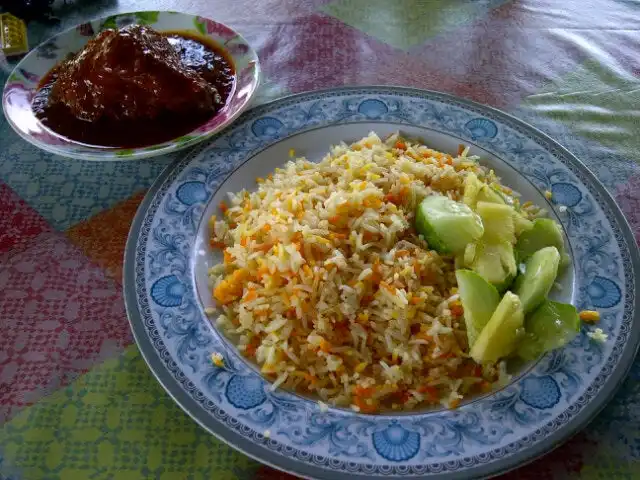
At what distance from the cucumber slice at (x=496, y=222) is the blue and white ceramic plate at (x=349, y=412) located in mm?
264

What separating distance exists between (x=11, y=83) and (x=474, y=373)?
2338 mm

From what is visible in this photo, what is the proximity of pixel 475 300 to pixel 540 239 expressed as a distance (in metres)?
0.46

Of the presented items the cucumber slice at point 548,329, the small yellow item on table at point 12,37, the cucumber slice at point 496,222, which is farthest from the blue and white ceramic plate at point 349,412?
the small yellow item on table at point 12,37

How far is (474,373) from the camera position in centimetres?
163

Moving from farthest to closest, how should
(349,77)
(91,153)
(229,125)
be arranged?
(349,77) < (229,125) < (91,153)

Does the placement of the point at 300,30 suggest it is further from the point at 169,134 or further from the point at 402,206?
the point at 402,206

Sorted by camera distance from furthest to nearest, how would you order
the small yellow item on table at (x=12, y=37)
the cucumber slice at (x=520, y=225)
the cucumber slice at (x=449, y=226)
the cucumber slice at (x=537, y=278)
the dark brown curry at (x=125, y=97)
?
the small yellow item on table at (x=12, y=37) < the dark brown curry at (x=125, y=97) < the cucumber slice at (x=520, y=225) < the cucumber slice at (x=449, y=226) < the cucumber slice at (x=537, y=278)

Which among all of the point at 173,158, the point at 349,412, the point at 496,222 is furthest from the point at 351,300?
the point at 173,158

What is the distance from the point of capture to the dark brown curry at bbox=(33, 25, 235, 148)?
2.33m

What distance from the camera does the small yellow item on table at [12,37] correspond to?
2.98m

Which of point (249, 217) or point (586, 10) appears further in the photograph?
point (586, 10)

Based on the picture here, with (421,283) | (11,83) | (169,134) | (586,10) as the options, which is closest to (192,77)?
(169,134)

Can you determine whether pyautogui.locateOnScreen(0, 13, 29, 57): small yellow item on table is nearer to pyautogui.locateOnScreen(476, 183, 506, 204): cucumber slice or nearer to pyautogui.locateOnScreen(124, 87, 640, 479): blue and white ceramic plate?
pyautogui.locateOnScreen(124, 87, 640, 479): blue and white ceramic plate

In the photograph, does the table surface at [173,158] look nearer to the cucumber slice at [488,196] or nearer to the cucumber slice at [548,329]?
the cucumber slice at [548,329]
